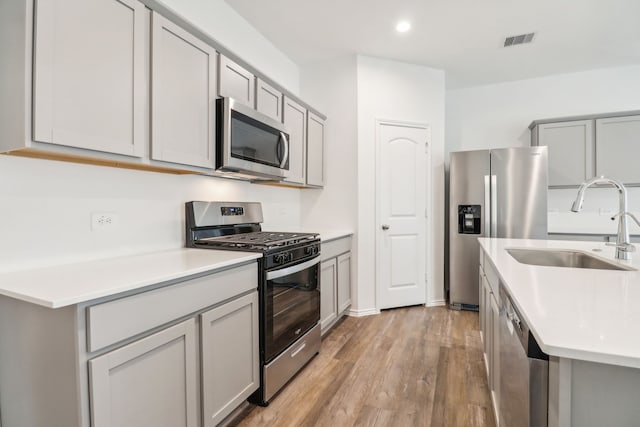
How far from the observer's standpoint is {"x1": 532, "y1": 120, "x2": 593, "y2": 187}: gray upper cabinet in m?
3.71

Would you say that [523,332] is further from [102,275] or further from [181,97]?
[181,97]

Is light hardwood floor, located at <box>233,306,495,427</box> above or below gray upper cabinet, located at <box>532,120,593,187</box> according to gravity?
below

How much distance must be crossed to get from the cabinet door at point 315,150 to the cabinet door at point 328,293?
0.87 m

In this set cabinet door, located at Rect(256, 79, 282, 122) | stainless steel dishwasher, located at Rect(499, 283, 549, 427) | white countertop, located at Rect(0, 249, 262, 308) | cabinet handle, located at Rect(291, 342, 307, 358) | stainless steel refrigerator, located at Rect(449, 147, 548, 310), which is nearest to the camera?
stainless steel dishwasher, located at Rect(499, 283, 549, 427)

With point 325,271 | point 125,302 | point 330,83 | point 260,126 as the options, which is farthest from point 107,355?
point 330,83

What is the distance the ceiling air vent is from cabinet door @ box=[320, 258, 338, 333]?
2717mm

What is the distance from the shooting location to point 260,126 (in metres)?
2.28

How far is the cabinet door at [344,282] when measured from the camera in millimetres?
3117

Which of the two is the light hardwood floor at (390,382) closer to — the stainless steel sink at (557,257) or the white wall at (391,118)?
the white wall at (391,118)

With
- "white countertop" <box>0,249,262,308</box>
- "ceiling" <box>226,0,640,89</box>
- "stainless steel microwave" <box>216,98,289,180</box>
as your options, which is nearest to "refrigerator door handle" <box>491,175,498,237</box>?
"ceiling" <box>226,0,640,89</box>

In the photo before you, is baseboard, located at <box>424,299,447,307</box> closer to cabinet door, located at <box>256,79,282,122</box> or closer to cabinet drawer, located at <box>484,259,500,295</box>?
cabinet drawer, located at <box>484,259,500,295</box>

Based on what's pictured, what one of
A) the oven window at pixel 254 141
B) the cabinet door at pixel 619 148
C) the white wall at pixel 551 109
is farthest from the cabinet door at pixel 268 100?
the cabinet door at pixel 619 148

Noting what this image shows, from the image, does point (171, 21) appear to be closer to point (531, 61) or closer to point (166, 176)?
point (166, 176)

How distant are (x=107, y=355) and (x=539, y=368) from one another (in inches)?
49.8
